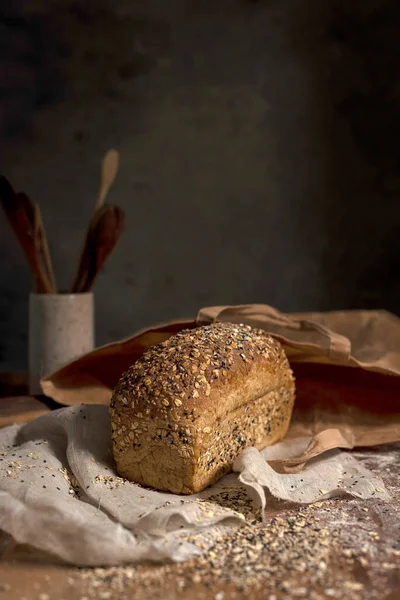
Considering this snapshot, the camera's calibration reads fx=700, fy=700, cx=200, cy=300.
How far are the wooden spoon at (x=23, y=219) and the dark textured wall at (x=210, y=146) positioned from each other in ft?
1.97

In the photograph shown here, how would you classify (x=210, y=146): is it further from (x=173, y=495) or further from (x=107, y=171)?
(x=173, y=495)

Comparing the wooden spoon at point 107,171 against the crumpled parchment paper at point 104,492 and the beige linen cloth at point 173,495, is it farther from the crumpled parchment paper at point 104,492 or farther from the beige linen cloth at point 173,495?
the crumpled parchment paper at point 104,492

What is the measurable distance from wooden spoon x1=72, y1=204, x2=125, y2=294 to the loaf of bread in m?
0.50

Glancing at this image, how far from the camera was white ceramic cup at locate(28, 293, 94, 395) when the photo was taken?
1818 mm

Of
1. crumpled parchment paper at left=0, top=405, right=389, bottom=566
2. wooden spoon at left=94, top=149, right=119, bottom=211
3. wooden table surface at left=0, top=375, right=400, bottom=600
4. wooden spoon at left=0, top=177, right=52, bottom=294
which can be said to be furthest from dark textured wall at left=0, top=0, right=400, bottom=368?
wooden table surface at left=0, top=375, right=400, bottom=600

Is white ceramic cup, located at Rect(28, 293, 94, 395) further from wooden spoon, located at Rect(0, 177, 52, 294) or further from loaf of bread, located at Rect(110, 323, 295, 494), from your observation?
loaf of bread, located at Rect(110, 323, 295, 494)

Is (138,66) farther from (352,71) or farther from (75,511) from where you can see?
(75,511)

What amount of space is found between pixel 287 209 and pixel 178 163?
1.41 ft

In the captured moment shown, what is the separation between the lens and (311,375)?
1.69 meters

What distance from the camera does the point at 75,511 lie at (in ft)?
3.48

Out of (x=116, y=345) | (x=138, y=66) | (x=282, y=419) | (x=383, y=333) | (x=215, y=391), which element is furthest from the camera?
(x=138, y=66)

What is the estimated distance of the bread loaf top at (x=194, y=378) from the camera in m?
1.21

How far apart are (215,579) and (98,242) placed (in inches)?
41.8

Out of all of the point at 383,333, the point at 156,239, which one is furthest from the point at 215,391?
the point at 156,239
